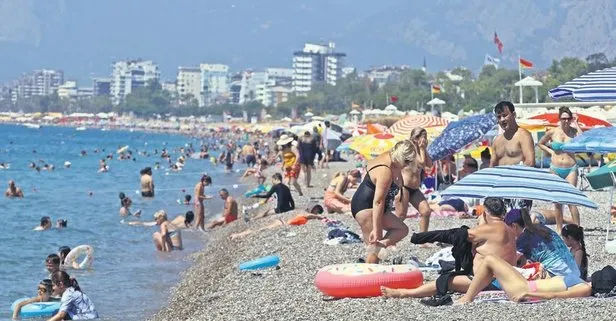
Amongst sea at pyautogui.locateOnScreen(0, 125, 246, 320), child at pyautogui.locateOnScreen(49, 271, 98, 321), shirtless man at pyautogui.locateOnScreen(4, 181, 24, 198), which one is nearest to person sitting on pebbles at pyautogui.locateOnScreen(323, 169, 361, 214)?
sea at pyautogui.locateOnScreen(0, 125, 246, 320)

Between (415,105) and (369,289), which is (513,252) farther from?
(415,105)

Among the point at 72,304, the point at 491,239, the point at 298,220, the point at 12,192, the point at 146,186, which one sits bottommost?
the point at 12,192

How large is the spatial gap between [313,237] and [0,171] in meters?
46.0

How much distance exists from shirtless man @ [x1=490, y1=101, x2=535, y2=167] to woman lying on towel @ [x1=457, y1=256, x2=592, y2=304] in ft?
9.23

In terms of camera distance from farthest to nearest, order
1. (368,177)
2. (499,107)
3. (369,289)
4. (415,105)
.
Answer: (415,105)
(499,107)
(368,177)
(369,289)

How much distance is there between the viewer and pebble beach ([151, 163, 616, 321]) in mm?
9117

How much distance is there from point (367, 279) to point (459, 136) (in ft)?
21.2

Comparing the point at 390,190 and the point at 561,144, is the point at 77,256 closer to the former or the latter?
the point at 561,144

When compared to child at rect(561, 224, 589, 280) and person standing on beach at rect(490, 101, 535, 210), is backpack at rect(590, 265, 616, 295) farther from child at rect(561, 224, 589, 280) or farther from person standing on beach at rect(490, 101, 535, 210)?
person standing on beach at rect(490, 101, 535, 210)

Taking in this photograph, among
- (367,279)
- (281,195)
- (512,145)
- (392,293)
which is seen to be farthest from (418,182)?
(281,195)

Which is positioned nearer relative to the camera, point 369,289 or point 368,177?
point 369,289

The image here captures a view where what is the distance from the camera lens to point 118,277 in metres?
17.2

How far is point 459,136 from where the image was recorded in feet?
53.8

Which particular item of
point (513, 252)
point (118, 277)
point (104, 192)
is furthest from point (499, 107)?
point (104, 192)
